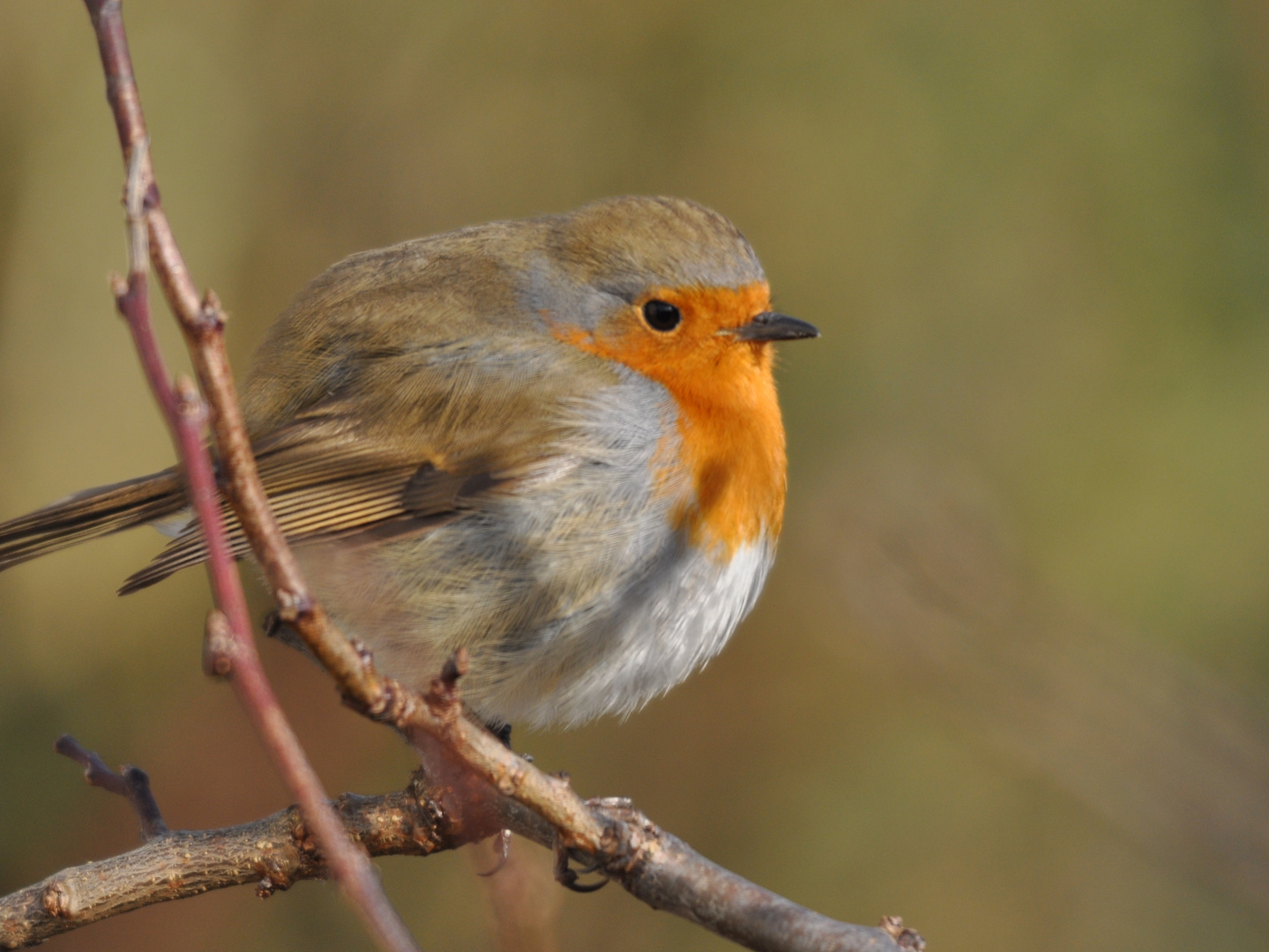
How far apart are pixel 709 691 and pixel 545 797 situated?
10.1 ft

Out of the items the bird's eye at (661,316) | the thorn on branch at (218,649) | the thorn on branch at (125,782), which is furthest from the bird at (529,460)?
the thorn on branch at (218,649)

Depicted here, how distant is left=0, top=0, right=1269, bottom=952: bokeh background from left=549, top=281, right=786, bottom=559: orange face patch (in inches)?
33.5

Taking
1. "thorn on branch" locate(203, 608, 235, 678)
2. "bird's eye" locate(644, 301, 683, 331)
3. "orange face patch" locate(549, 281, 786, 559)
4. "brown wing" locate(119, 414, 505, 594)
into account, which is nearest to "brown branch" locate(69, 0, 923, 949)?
"thorn on branch" locate(203, 608, 235, 678)

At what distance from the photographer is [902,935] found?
5.43 ft

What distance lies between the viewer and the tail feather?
2.42m

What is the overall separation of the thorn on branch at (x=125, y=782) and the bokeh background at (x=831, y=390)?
1.77 metres

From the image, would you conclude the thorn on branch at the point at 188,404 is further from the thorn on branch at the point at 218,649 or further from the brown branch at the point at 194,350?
the thorn on branch at the point at 218,649

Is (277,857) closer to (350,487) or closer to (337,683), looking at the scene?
(350,487)

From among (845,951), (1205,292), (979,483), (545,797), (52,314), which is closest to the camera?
(845,951)

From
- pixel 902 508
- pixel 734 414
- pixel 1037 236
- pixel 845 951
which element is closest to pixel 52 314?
pixel 734 414

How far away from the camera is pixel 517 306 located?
9.23 feet

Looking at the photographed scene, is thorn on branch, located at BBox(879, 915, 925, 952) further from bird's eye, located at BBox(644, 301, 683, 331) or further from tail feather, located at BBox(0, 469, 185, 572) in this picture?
tail feather, located at BBox(0, 469, 185, 572)

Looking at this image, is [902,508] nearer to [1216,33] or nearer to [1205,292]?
[1205,292]

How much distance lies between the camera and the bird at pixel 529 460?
2.48m
